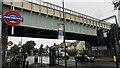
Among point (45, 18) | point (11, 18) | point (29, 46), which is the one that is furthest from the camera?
point (29, 46)

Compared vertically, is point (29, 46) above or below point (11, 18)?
below

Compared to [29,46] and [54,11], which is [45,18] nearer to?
[54,11]

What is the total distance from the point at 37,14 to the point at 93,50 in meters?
48.3

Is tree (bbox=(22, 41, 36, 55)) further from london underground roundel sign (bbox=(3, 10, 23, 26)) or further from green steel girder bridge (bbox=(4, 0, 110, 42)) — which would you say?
london underground roundel sign (bbox=(3, 10, 23, 26))

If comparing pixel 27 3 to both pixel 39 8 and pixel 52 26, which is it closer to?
pixel 39 8

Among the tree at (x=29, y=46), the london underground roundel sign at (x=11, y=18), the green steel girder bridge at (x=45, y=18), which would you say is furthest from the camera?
the tree at (x=29, y=46)

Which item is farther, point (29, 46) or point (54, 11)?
point (29, 46)

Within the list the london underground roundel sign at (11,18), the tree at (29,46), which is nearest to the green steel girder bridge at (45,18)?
the london underground roundel sign at (11,18)

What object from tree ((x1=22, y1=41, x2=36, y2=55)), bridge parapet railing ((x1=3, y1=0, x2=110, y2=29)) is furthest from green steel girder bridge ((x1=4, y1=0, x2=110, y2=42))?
tree ((x1=22, y1=41, x2=36, y2=55))

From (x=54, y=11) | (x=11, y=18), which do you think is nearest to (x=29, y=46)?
(x=54, y=11)

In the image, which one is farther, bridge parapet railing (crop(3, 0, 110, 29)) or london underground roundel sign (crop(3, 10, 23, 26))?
bridge parapet railing (crop(3, 0, 110, 29))

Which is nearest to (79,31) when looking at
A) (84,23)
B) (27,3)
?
(84,23)

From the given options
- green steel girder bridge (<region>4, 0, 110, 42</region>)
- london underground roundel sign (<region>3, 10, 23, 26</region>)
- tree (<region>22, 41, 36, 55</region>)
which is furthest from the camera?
tree (<region>22, 41, 36, 55</region>)

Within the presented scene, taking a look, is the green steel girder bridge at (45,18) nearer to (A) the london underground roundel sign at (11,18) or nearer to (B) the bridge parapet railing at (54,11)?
(B) the bridge parapet railing at (54,11)
